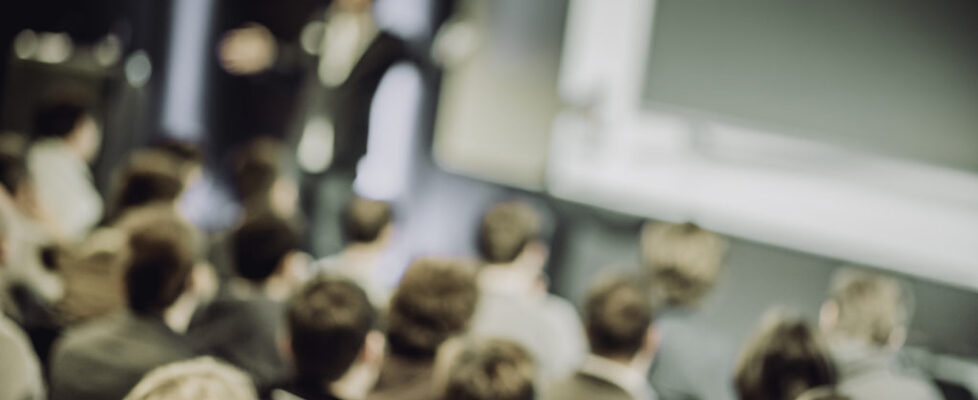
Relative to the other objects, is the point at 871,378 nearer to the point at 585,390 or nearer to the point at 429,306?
the point at 585,390

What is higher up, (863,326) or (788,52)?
(788,52)

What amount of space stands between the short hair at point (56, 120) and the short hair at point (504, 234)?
77.7 inches

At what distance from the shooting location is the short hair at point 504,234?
3.24 meters

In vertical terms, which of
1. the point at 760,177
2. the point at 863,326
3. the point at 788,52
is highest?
the point at 788,52

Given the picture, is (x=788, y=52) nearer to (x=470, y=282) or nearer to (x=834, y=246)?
(x=834, y=246)

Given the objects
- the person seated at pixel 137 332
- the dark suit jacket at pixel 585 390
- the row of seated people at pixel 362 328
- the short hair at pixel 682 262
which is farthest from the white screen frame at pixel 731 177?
the person seated at pixel 137 332

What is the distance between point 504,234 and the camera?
3.24 m

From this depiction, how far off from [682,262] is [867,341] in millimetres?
679

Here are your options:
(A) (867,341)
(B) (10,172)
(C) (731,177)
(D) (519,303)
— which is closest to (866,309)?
(A) (867,341)

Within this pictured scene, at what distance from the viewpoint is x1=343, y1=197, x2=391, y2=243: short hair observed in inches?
133

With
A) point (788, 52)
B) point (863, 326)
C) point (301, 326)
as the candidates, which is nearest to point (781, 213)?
point (788, 52)

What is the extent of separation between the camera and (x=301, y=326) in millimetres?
1932

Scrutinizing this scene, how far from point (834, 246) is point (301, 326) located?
2.57 meters

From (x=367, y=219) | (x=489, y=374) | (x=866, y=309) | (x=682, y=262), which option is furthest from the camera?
(x=367, y=219)
